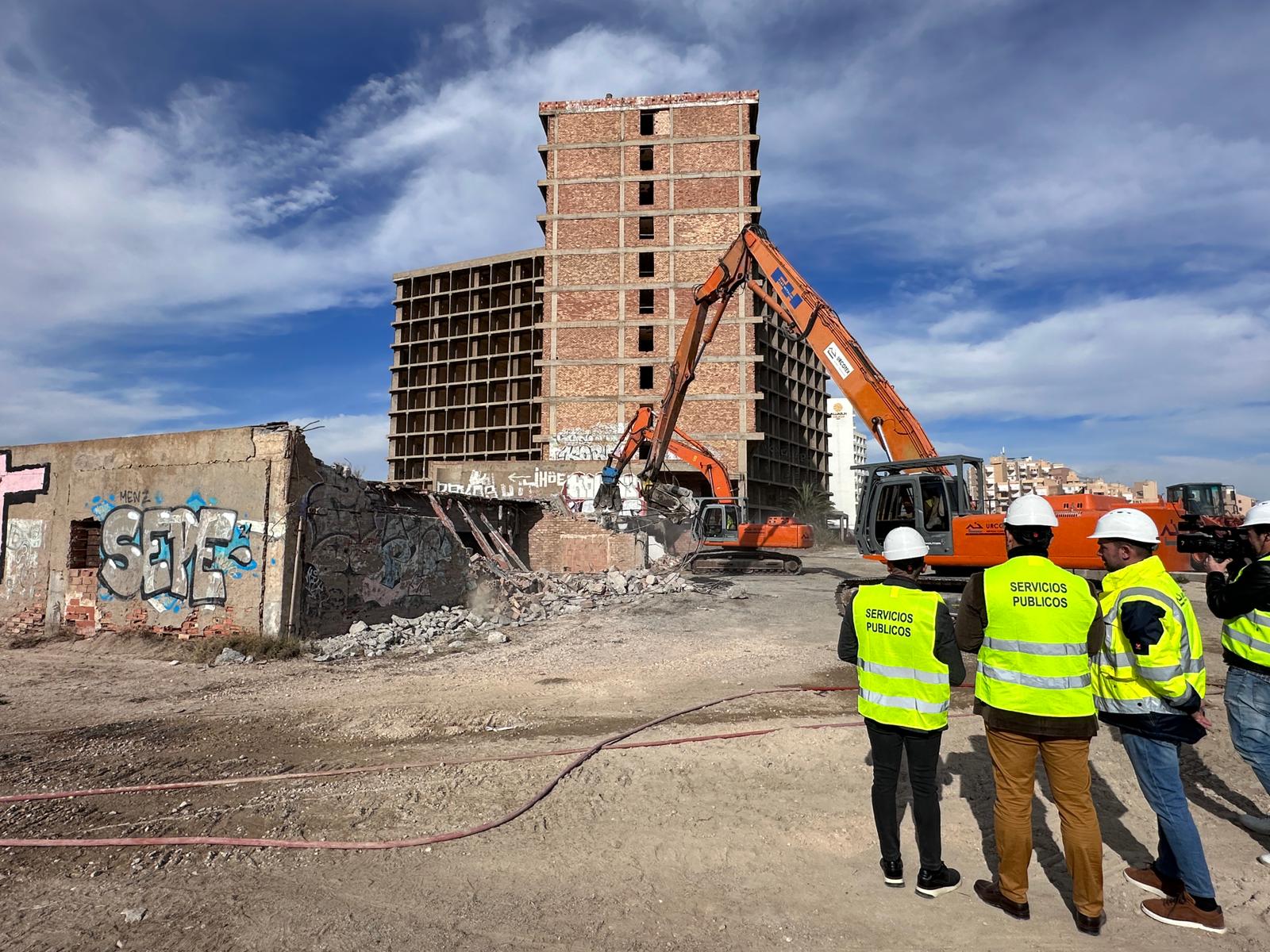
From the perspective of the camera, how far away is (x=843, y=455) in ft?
302

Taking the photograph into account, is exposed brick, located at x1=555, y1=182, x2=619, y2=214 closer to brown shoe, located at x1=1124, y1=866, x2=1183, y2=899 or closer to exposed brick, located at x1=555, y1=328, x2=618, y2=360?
exposed brick, located at x1=555, y1=328, x2=618, y2=360

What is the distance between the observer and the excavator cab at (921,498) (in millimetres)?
10023

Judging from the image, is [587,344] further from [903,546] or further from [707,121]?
[903,546]

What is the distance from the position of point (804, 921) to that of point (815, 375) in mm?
48849

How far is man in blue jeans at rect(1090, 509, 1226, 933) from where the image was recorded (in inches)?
123

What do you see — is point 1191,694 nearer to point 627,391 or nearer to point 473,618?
point 473,618

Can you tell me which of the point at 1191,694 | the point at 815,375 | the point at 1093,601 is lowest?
the point at 1191,694

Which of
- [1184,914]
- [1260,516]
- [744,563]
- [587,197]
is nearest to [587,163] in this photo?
[587,197]

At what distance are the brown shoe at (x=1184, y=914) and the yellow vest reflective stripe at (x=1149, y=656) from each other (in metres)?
0.86

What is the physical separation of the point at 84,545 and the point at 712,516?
526 inches

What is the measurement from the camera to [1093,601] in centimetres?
312

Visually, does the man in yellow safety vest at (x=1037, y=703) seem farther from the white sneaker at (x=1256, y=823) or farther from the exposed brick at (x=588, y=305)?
the exposed brick at (x=588, y=305)

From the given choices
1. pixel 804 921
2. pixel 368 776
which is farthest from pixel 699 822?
pixel 368 776

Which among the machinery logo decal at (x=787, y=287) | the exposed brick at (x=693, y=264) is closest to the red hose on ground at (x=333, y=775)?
the machinery logo decal at (x=787, y=287)
